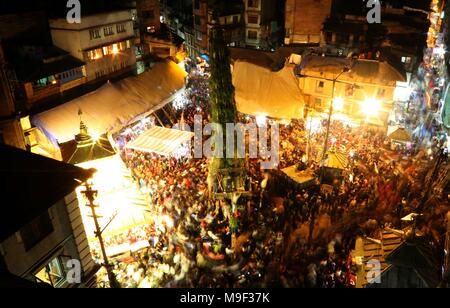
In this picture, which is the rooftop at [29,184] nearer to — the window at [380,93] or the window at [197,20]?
the window at [380,93]

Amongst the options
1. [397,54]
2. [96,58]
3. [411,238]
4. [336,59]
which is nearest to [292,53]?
[336,59]

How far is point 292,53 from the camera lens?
88.0 ft

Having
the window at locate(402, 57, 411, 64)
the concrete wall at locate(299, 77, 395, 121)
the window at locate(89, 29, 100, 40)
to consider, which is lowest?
the concrete wall at locate(299, 77, 395, 121)

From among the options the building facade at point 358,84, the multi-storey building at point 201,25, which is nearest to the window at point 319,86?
the building facade at point 358,84

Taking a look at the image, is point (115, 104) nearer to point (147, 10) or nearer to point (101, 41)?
point (101, 41)

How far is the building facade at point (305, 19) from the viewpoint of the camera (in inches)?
1309

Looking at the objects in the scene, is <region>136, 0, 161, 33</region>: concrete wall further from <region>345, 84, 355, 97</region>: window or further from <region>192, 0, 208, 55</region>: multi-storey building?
<region>345, 84, 355, 97</region>: window

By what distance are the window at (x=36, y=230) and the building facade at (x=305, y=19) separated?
29960 millimetres

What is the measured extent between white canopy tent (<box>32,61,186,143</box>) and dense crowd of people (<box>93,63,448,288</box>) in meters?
2.70

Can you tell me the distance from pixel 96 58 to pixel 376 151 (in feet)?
63.9

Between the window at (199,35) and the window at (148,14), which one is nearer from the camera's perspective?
the window at (148,14)

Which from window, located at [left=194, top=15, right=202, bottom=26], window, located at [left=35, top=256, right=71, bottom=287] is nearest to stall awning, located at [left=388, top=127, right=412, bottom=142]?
window, located at [left=35, top=256, right=71, bottom=287]

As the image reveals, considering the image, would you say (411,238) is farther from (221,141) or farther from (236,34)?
(236,34)

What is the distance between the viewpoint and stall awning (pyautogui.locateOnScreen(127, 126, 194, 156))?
738 inches
